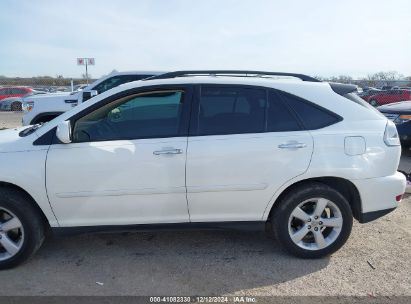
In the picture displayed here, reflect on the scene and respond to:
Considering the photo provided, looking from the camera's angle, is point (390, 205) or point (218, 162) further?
point (390, 205)

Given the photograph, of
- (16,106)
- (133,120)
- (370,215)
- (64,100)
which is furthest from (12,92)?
(370,215)

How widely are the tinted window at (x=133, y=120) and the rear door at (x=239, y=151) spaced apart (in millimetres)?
222

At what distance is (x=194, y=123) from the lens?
333 cm

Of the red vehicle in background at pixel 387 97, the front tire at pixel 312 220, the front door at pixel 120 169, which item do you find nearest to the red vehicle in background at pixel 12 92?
the red vehicle in background at pixel 387 97

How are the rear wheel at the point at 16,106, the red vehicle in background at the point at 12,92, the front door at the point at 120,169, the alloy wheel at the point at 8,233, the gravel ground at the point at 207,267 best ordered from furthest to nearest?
the red vehicle in background at the point at 12,92 → the rear wheel at the point at 16,106 → the alloy wheel at the point at 8,233 → the front door at the point at 120,169 → the gravel ground at the point at 207,267

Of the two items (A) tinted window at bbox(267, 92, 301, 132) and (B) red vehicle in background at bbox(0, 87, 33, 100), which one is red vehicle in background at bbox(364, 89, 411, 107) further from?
(A) tinted window at bbox(267, 92, 301, 132)

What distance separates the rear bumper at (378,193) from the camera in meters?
3.43

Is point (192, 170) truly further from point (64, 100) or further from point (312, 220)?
point (64, 100)

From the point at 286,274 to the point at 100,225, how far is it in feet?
5.64

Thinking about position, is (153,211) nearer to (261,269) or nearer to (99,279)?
(99,279)

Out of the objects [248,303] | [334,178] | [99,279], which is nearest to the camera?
[248,303]

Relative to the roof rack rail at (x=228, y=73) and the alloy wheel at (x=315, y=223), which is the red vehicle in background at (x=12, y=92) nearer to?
the roof rack rail at (x=228, y=73)

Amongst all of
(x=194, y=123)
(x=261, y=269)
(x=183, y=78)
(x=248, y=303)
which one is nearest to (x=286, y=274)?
(x=261, y=269)

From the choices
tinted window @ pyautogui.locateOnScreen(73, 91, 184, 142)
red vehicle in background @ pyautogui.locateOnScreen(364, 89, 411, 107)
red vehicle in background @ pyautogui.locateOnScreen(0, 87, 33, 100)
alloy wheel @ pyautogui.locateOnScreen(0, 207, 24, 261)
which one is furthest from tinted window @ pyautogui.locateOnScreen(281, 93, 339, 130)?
red vehicle in background @ pyautogui.locateOnScreen(0, 87, 33, 100)
